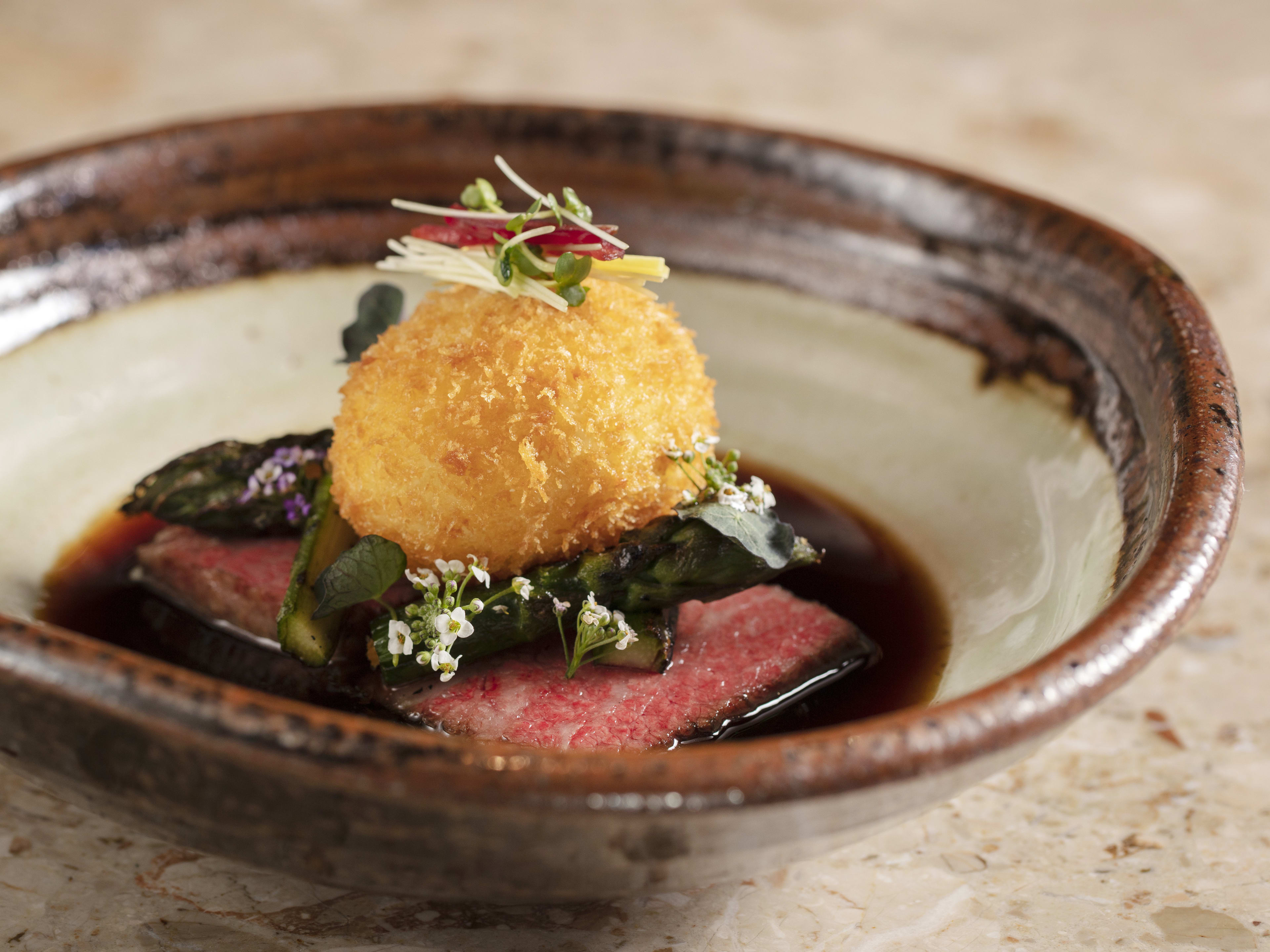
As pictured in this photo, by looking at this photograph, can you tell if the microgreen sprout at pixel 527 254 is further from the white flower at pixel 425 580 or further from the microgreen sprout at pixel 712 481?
the white flower at pixel 425 580

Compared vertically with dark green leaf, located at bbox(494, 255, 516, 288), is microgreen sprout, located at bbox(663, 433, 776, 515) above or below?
below

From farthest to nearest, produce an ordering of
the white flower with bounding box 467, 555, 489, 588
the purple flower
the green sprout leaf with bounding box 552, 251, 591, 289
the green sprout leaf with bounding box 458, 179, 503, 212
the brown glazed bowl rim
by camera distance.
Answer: the purple flower
the green sprout leaf with bounding box 458, 179, 503, 212
the green sprout leaf with bounding box 552, 251, 591, 289
the white flower with bounding box 467, 555, 489, 588
the brown glazed bowl rim

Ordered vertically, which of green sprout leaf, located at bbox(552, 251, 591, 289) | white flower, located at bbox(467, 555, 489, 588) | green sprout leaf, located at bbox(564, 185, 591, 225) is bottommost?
white flower, located at bbox(467, 555, 489, 588)

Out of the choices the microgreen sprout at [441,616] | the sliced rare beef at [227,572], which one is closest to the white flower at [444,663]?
the microgreen sprout at [441,616]

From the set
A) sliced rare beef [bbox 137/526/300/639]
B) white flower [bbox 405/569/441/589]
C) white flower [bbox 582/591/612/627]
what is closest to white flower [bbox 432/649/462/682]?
white flower [bbox 405/569/441/589]

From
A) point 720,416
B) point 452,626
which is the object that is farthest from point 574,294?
point 720,416

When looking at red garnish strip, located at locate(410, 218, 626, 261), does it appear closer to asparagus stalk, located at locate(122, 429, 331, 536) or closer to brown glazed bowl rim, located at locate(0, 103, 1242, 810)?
asparagus stalk, located at locate(122, 429, 331, 536)
